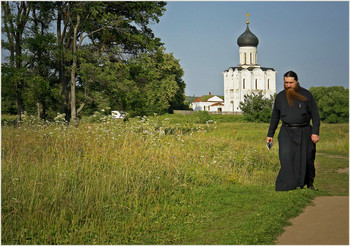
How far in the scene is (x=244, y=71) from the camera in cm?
8131

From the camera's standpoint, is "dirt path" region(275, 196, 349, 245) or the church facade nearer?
"dirt path" region(275, 196, 349, 245)

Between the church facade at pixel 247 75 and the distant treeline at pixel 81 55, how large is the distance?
58.5 meters

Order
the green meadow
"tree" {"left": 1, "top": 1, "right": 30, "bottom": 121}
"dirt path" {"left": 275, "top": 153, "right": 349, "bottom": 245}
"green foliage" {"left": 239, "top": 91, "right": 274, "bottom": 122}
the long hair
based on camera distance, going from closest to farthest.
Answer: "dirt path" {"left": 275, "top": 153, "right": 349, "bottom": 245} → the green meadow → the long hair → "tree" {"left": 1, "top": 1, "right": 30, "bottom": 121} → "green foliage" {"left": 239, "top": 91, "right": 274, "bottom": 122}

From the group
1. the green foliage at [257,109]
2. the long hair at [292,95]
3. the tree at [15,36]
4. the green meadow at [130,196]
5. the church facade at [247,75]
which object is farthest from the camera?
the church facade at [247,75]

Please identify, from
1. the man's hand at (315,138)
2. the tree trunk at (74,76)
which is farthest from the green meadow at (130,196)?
the tree trunk at (74,76)

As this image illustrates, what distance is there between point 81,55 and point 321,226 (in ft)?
53.7

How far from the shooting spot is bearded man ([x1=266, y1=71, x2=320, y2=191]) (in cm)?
809

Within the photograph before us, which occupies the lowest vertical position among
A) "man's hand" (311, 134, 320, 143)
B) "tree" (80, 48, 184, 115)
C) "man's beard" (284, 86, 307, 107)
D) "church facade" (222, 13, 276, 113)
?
"man's hand" (311, 134, 320, 143)

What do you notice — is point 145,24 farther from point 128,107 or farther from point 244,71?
point 244,71

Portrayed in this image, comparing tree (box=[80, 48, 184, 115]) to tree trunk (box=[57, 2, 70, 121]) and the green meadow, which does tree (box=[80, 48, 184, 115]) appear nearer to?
tree trunk (box=[57, 2, 70, 121])

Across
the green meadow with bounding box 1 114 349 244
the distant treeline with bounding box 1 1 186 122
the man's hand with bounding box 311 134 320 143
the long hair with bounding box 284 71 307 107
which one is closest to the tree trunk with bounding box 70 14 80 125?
the distant treeline with bounding box 1 1 186 122

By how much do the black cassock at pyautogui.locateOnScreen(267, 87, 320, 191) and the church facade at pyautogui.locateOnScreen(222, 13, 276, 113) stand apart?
70.5 m

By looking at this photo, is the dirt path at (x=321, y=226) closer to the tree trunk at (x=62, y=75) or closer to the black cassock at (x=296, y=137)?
the black cassock at (x=296, y=137)

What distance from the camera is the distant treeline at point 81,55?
2006 cm
